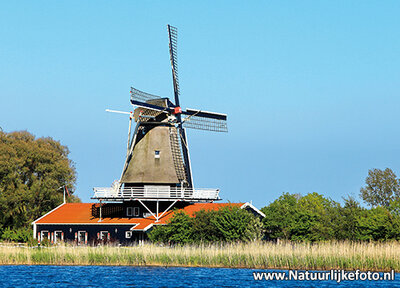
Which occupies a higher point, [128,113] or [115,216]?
[128,113]

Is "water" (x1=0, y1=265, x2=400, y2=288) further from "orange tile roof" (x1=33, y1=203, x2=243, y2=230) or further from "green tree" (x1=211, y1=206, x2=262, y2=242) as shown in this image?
"orange tile roof" (x1=33, y1=203, x2=243, y2=230)

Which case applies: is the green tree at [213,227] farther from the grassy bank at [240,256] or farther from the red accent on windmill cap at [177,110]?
the red accent on windmill cap at [177,110]

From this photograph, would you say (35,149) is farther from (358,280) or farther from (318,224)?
(358,280)

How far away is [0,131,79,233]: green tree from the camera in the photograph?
6581 centimetres

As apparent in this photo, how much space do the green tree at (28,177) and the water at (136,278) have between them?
1026 inches

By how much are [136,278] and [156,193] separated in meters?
20.4

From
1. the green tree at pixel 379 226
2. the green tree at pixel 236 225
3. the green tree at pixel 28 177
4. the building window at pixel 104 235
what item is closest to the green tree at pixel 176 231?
the green tree at pixel 236 225

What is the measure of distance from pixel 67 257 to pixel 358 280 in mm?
17237

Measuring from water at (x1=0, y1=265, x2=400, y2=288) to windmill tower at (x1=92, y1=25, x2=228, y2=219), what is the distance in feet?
50.1

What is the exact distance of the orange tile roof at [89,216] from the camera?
54.2m

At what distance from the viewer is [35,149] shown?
221ft

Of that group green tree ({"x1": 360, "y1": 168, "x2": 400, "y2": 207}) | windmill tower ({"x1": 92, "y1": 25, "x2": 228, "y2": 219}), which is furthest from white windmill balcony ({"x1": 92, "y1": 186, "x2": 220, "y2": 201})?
green tree ({"x1": 360, "y1": 168, "x2": 400, "y2": 207})

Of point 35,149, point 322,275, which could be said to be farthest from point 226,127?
point 322,275

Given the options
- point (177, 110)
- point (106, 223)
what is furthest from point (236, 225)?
point (177, 110)
